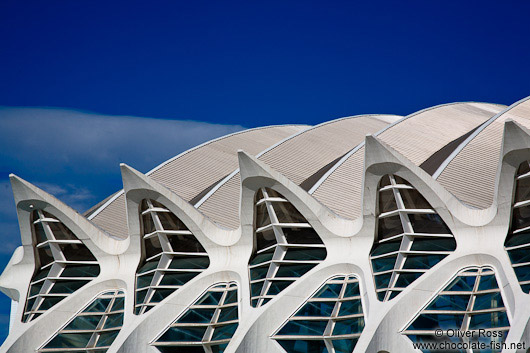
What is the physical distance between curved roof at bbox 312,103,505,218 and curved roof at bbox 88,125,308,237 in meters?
8.64

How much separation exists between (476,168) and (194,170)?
54.6 feet

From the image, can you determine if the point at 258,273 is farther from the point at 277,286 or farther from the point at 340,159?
the point at 340,159

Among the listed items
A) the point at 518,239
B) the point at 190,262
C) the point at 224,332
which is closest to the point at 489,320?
the point at 518,239

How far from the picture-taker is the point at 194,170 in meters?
38.8

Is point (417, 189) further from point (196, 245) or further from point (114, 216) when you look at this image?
point (114, 216)

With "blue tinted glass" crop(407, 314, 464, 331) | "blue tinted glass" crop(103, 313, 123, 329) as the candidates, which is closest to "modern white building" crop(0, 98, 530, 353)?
"blue tinted glass" crop(407, 314, 464, 331)

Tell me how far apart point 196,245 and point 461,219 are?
40.8ft

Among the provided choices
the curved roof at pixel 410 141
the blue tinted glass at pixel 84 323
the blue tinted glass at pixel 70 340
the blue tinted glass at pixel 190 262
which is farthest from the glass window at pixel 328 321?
the blue tinted glass at pixel 70 340

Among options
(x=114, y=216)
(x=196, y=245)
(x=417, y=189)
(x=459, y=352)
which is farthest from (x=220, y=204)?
(x=459, y=352)

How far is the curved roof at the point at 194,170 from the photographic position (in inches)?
1425

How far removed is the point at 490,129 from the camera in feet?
101

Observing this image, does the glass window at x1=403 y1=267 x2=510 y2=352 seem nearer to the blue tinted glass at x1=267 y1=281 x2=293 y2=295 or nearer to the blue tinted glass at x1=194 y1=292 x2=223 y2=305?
the blue tinted glass at x1=267 y1=281 x2=293 y2=295

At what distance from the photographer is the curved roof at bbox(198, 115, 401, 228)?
33312 millimetres

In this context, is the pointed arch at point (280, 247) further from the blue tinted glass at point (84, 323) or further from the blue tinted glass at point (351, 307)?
the blue tinted glass at point (84, 323)
